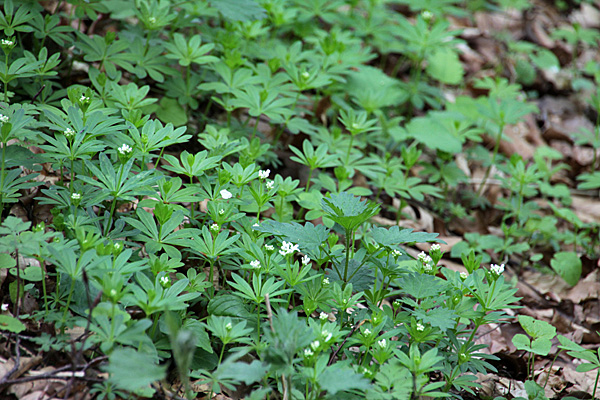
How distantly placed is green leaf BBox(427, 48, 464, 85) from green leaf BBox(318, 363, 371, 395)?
3.57 meters

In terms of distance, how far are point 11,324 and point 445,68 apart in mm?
4100

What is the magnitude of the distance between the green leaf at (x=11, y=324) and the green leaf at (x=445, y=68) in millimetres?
3949

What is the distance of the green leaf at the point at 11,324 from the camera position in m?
1.85

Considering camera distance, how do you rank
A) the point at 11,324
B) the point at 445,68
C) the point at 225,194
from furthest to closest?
the point at 445,68, the point at 225,194, the point at 11,324

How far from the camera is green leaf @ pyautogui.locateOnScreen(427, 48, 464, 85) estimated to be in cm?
467

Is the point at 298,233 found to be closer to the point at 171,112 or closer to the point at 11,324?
the point at 11,324

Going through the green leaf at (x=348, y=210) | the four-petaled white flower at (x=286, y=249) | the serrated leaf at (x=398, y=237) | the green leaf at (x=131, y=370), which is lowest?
the green leaf at (x=131, y=370)

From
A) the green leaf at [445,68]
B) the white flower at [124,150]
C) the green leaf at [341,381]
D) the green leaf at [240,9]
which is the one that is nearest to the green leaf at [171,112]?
the green leaf at [240,9]

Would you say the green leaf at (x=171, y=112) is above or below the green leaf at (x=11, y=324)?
above

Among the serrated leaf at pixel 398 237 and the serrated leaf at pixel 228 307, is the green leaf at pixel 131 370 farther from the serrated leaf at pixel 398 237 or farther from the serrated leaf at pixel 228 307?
the serrated leaf at pixel 398 237

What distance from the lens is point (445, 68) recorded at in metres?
4.71

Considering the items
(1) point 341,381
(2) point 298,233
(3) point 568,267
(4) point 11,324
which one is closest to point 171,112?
(2) point 298,233

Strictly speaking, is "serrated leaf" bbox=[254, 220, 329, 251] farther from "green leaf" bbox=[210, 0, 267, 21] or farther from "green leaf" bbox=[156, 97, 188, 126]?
"green leaf" bbox=[210, 0, 267, 21]

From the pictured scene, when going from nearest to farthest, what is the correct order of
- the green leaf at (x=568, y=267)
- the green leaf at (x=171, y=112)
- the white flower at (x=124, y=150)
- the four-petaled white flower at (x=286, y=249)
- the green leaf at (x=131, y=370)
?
the green leaf at (x=131, y=370) < the four-petaled white flower at (x=286, y=249) < the white flower at (x=124, y=150) < the green leaf at (x=171, y=112) < the green leaf at (x=568, y=267)
